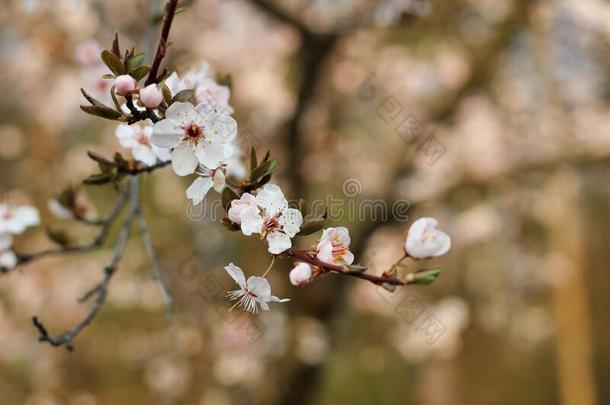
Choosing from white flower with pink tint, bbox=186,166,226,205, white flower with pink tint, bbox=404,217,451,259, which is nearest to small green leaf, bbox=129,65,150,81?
white flower with pink tint, bbox=186,166,226,205

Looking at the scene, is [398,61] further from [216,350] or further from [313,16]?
[216,350]

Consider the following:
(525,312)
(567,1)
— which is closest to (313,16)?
(567,1)

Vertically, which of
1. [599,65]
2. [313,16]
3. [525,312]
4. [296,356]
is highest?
[313,16]

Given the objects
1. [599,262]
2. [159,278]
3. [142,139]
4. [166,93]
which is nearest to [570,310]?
[599,262]

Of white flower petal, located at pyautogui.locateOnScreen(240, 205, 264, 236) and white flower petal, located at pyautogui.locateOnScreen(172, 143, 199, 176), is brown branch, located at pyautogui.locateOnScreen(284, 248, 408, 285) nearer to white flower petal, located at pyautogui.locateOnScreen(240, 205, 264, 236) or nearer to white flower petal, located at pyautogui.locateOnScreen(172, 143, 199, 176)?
white flower petal, located at pyautogui.locateOnScreen(240, 205, 264, 236)

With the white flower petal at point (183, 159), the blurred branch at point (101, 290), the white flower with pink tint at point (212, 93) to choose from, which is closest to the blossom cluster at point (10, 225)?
the blurred branch at point (101, 290)

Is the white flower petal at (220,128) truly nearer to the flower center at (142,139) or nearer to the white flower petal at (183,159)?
the white flower petal at (183,159)

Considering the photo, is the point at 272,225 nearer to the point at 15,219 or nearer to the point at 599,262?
the point at 15,219
